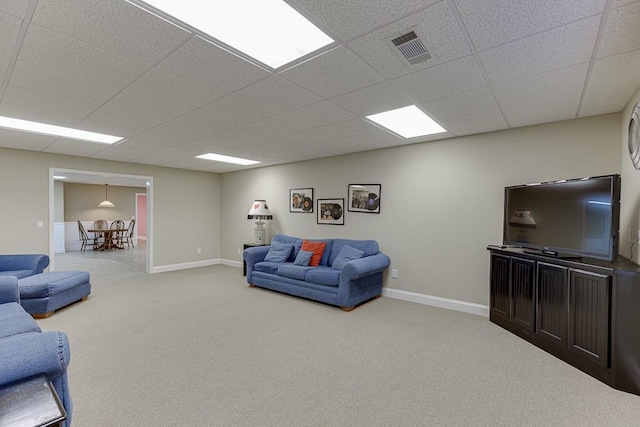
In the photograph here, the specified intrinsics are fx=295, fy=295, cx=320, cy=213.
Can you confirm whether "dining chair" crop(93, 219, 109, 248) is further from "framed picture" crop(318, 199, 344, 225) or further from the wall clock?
the wall clock

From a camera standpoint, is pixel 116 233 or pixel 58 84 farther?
pixel 116 233

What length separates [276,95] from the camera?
2.69 meters

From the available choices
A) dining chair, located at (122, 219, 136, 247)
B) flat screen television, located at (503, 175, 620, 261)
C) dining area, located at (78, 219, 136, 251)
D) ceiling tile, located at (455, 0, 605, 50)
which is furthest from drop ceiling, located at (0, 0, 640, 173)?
dining chair, located at (122, 219, 136, 247)

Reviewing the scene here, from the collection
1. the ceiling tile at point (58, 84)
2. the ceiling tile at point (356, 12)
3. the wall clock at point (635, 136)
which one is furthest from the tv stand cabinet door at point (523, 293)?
the ceiling tile at point (58, 84)

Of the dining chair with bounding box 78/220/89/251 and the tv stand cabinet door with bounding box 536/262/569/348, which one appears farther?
the dining chair with bounding box 78/220/89/251

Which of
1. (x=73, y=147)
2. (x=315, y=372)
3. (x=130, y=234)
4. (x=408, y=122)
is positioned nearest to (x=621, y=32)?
(x=408, y=122)

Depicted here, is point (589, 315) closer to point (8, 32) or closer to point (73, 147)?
point (8, 32)

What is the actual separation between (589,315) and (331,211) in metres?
3.77

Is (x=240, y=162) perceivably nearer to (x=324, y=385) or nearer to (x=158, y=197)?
(x=158, y=197)

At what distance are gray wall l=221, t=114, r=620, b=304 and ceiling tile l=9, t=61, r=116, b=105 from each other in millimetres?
3627

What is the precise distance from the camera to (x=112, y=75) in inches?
89.9

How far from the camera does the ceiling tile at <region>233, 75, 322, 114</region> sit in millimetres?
2453

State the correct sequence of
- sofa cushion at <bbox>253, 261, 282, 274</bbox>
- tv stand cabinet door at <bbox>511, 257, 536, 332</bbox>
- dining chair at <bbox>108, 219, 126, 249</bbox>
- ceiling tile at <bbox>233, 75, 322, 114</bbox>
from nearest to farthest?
ceiling tile at <bbox>233, 75, 322, 114</bbox> < tv stand cabinet door at <bbox>511, 257, 536, 332</bbox> < sofa cushion at <bbox>253, 261, 282, 274</bbox> < dining chair at <bbox>108, 219, 126, 249</bbox>

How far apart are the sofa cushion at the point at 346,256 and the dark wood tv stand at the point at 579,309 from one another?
184 centimetres
